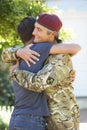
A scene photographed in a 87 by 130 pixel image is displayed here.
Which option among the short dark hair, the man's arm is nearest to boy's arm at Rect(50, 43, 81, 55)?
the man's arm

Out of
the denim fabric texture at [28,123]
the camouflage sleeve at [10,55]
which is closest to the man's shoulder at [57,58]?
the camouflage sleeve at [10,55]

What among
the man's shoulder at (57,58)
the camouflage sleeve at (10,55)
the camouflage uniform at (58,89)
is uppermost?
the camouflage sleeve at (10,55)

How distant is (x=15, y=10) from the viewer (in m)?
7.88

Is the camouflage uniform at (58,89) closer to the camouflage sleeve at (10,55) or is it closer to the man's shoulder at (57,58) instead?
the man's shoulder at (57,58)

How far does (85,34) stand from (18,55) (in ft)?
40.0

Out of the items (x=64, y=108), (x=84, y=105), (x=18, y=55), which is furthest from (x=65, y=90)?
(x=84, y=105)

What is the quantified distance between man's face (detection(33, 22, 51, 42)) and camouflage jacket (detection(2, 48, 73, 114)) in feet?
0.54

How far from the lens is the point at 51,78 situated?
12.6 feet

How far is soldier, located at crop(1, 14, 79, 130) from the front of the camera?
12.6 feet

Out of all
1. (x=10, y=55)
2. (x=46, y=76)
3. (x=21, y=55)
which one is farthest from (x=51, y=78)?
(x=10, y=55)

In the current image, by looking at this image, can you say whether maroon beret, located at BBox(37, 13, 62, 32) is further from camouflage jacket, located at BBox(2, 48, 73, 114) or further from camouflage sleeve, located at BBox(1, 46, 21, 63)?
camouflage sleeve, located at BBox(1, 46, 21, 63)

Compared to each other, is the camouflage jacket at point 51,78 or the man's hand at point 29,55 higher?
the man's hand at point 29,55

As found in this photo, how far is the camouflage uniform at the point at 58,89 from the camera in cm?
385

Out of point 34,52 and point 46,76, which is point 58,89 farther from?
point 34,52
